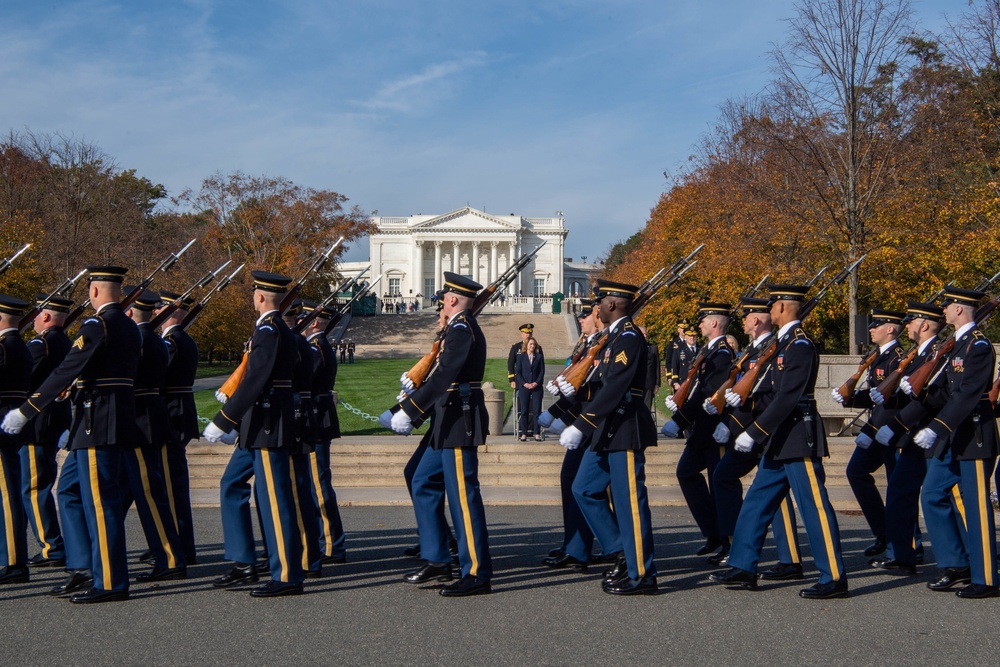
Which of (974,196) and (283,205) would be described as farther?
(283,205)

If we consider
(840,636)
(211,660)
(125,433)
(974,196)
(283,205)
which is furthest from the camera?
(283,205)

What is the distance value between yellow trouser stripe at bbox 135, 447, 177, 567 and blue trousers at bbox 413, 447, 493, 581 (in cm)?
181

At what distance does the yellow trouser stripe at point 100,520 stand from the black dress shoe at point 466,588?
7.01 ft

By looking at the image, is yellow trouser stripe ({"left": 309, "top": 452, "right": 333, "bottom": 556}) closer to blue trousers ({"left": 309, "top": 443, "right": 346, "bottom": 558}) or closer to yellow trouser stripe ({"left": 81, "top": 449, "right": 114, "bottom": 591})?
blue trousers ({"left": 309, "top": 443, "right": 346, "bottom": 558})

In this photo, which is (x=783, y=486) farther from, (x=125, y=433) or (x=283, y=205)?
(x=283, y=205)

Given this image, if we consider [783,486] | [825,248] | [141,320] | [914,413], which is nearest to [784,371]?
[783,486]

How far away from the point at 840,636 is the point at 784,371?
6.05ft

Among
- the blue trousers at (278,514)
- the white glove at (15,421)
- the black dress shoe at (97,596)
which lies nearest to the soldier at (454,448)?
the blue trousers at (278,514)

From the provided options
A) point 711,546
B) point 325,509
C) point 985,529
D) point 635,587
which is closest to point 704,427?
point 711,546

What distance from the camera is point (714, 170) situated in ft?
114

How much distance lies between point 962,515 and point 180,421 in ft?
19.5

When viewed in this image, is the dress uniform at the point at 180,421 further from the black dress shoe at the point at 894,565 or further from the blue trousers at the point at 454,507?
the black dress shoe at the point at 894,565

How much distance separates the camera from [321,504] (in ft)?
26.3

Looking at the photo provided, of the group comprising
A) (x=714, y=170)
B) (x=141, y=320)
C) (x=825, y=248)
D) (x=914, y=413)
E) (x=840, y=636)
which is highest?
(x=714, y=170)
